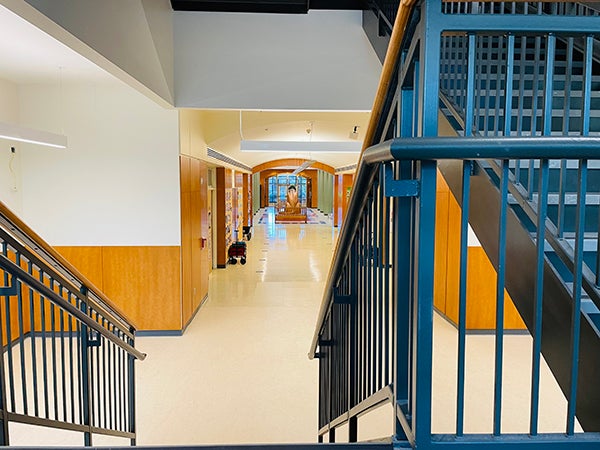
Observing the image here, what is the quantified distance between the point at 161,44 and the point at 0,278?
2689mm

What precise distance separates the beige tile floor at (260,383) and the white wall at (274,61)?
3064 millimetres

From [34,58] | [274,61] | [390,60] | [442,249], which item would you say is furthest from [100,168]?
[390,60]

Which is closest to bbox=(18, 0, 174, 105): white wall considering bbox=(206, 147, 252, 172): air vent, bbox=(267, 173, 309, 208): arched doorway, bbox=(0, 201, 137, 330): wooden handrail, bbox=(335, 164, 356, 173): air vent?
bbox=(0, 201, 137, 330): wooden handrail

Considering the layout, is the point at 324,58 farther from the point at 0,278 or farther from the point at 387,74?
the point at 387,74

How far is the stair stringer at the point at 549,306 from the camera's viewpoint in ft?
4.73

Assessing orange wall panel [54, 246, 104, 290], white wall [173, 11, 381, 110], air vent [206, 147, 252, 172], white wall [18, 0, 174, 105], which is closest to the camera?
white wall [18, 0, 174, 105]

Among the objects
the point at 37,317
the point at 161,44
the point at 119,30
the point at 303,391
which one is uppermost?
the point at 161,44

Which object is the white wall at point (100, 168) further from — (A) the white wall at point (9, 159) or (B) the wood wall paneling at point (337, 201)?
(B) the wood wall paneling at point (337, 201)

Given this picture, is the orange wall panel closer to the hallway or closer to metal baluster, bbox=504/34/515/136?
the hallway

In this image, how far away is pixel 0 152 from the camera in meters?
5.81

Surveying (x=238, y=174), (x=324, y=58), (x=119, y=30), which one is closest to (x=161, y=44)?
(x=119, y=30)

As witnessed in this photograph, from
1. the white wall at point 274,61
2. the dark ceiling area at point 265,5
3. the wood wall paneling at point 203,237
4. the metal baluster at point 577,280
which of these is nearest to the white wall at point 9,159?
the white wall at point 274,61

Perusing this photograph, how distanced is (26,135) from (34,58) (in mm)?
1280

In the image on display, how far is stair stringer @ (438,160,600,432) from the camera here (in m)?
1.44
